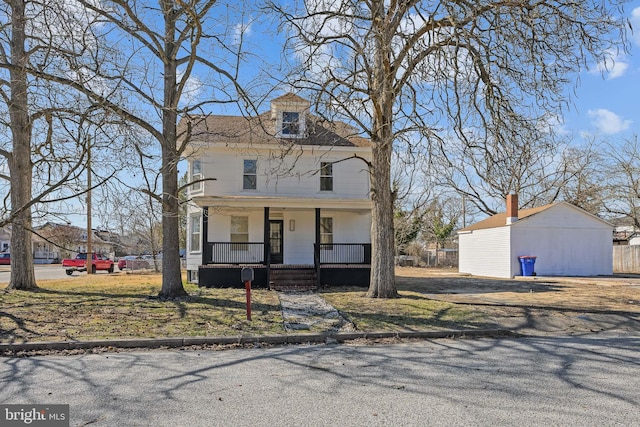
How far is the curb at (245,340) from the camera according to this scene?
7.58 meters

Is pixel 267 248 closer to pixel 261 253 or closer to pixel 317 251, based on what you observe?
pixel 261 253

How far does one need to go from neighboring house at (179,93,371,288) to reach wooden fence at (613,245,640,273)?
22.0m

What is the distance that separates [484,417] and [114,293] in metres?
12.0

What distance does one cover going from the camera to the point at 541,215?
2369 centimetres

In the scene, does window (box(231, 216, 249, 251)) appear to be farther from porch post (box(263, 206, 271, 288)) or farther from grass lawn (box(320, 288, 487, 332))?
grass lawn (box(320, 288, 487, 332))

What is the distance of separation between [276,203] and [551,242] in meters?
15.4

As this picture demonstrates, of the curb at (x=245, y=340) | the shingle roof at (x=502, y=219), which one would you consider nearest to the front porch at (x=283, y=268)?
the curb at (x=245, y=340)

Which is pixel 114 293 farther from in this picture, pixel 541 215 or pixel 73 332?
pixel 541 215

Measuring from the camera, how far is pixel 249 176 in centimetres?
1867

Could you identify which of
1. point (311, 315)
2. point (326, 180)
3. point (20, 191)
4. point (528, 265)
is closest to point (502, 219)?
point (528, 265)

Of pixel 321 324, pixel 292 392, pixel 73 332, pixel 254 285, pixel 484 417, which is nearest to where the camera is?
pixel 484 417

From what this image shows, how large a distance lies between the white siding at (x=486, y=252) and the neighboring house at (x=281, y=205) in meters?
8.69

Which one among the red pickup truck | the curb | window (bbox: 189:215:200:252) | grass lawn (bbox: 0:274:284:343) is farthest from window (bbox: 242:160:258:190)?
the red pickup truck

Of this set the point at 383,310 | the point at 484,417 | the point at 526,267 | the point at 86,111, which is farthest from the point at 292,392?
the point at 526,267
